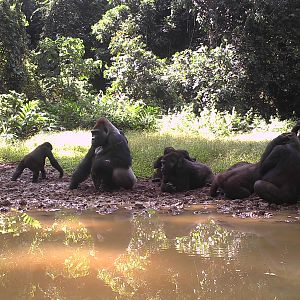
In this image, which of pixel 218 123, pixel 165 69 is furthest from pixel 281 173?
pixel 165 69

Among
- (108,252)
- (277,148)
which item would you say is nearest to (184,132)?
(277,148)

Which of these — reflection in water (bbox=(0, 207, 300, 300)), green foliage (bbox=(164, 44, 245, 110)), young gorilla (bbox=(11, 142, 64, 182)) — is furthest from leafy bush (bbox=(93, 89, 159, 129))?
reflection in water (bbox=(0, 207, 300, 300))

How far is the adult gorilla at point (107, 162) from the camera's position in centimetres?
725

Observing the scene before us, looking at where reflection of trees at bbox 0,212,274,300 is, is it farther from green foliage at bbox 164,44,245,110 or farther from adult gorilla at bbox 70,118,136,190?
green foliage at bbox 164,44,245,110

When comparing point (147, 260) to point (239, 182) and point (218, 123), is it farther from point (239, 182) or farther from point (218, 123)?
point (218, 123)

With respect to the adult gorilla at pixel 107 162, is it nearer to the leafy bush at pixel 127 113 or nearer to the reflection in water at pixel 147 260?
the reflection in water at pixel 147 260

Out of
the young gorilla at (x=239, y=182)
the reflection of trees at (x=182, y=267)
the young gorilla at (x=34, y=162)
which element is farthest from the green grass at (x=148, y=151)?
the reflection of trees at (x=182, y=267)

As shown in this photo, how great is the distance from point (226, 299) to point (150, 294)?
42cm

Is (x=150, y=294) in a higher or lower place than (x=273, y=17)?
lower

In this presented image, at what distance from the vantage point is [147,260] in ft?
10.9

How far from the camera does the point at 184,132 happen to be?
1752 centimetres

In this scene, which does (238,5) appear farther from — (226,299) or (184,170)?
(226,299)

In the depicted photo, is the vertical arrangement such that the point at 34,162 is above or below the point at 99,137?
below

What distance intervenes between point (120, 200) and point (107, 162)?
1.05 meters
